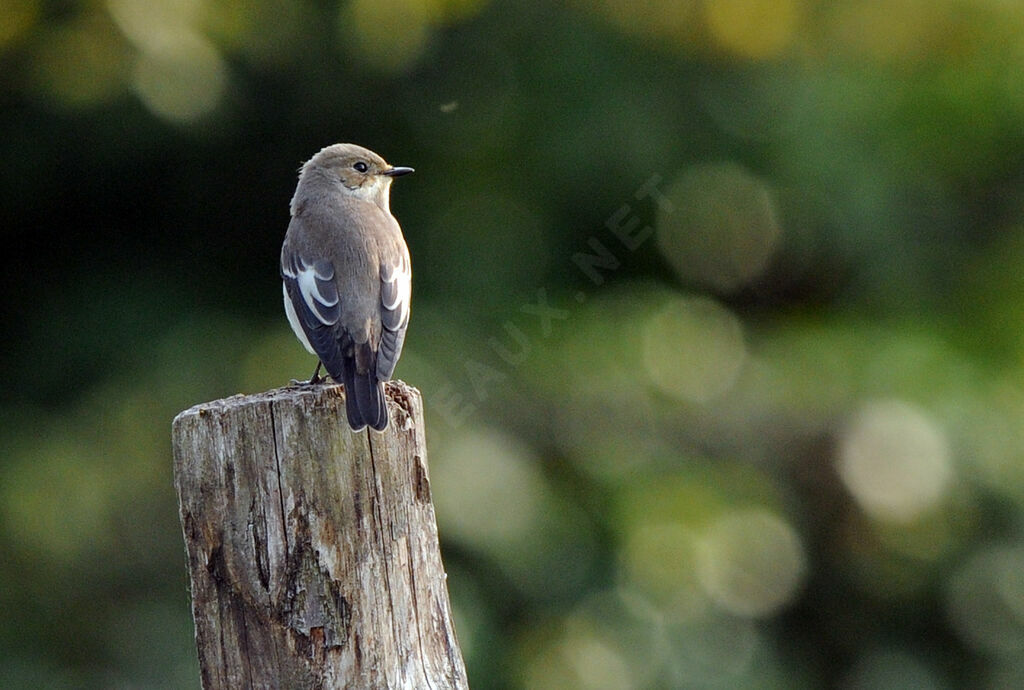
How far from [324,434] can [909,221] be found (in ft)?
20.8

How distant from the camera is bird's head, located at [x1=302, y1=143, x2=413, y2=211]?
20.7ft

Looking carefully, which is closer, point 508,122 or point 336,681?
point 336,681

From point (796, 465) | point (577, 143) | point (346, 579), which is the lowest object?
point (346, 579)

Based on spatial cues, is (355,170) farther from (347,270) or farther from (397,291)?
(397,291)

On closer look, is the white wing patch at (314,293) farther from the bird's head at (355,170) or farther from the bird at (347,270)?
the bird's head at (355,170)

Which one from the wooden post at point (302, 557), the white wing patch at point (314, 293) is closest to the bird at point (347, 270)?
the white wing patch at point (314, 293)

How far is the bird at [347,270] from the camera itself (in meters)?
4.85

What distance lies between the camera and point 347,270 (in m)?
5.34

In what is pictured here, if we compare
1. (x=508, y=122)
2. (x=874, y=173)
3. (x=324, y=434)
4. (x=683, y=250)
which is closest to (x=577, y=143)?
(x=508, y=122)

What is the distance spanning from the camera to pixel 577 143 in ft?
26.1

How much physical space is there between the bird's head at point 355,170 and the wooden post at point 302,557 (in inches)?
113

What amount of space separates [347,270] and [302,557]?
2135mm

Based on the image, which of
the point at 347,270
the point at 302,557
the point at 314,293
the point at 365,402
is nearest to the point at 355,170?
the point at 347,270

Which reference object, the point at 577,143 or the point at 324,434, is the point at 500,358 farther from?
the point at 324,434
